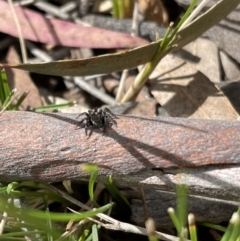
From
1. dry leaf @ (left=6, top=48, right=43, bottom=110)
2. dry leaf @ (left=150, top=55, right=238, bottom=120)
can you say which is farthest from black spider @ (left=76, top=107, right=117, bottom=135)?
dry leaf @ (left=6, top=48, right=43, bottom=110)

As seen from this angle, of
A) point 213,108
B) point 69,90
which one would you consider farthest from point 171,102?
point 69,90

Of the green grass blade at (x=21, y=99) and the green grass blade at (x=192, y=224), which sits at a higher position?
the green grass blade at (x=21, y=99)

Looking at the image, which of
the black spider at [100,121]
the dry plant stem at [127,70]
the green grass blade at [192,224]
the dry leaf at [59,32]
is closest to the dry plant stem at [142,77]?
the dry plant stem at [127,70]

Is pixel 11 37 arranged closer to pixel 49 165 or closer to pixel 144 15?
pixel 144 15

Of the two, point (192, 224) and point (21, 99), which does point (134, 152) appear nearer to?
point (192, 224)

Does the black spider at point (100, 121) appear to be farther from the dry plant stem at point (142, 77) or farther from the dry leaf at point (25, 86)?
the dry leaf at point (25, 86)

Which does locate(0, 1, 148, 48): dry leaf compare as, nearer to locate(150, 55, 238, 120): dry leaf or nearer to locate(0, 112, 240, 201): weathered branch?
locate(150, 55, 238, 120): dry leaf

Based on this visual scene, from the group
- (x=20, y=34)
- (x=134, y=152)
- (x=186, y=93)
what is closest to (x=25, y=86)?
(x=20, y=34)

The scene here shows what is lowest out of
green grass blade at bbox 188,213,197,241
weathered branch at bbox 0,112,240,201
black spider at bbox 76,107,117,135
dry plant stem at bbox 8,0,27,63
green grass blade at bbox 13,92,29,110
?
green grass blade at bbox 188,213,197,241
